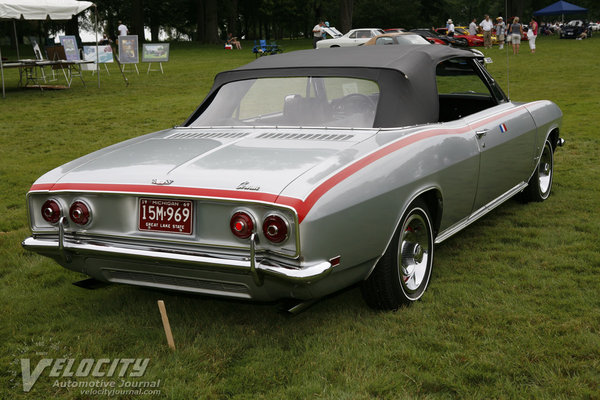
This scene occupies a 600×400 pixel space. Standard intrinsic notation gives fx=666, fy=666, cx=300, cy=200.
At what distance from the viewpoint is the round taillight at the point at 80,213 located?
3391 mm

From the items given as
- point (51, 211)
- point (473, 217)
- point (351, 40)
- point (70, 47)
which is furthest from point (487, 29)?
point (51, 211)

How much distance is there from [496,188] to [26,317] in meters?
3.26

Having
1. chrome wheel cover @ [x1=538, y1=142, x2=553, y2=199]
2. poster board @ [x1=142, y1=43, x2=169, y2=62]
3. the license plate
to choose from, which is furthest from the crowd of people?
the license plate

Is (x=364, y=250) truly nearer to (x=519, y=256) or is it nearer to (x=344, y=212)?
(x=344, y=212)

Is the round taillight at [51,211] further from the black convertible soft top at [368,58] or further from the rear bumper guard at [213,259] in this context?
the black convertible soft top at [368,58]

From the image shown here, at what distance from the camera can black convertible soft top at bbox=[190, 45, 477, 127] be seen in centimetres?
406

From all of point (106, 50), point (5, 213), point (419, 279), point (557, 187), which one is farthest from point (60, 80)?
point (419, 279)

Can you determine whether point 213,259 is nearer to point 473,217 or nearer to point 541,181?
point 473,217

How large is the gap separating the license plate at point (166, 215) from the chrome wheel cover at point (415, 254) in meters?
1.20

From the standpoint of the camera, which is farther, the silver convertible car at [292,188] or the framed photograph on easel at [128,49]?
the framed photograph on easel at [128,49]

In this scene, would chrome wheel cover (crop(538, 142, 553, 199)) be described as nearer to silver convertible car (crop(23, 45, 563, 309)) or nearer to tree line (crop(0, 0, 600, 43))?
silver convertible car (crop(23, 45, 563, 309))

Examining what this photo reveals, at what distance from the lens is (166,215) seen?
3.22 m

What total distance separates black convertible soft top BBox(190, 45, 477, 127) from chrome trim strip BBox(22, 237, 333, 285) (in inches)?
50.9

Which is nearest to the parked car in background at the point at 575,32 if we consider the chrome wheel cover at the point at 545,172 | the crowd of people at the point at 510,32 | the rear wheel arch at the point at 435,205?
the crowd of people at the point at 510,32
